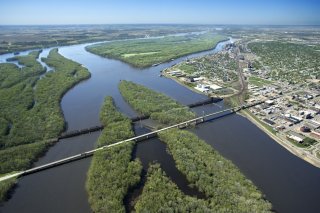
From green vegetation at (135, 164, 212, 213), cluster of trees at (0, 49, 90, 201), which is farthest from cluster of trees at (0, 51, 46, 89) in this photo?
green vegetation at (135, 164, 212, 213)

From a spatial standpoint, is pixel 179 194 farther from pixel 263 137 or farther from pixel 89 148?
pixel 263 137

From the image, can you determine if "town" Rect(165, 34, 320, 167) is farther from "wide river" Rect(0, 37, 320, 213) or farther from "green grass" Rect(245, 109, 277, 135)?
"wide river" Rect(0, 37, 320, 213)

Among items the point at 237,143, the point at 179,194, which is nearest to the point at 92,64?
the point at 237,143

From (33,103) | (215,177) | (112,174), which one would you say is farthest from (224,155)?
(33,103)

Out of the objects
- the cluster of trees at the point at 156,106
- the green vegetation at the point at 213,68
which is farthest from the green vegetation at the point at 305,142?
the green vegetation at the point at 213,68

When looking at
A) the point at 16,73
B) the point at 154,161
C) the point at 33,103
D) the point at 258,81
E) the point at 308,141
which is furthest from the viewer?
the point at 16,73

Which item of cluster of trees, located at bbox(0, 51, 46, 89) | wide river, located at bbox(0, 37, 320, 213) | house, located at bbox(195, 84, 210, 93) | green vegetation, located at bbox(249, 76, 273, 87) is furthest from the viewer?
green vegetation, located at bbox(249, 76, 273, 87)

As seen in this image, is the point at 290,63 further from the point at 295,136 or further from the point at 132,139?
the point at 132,139
